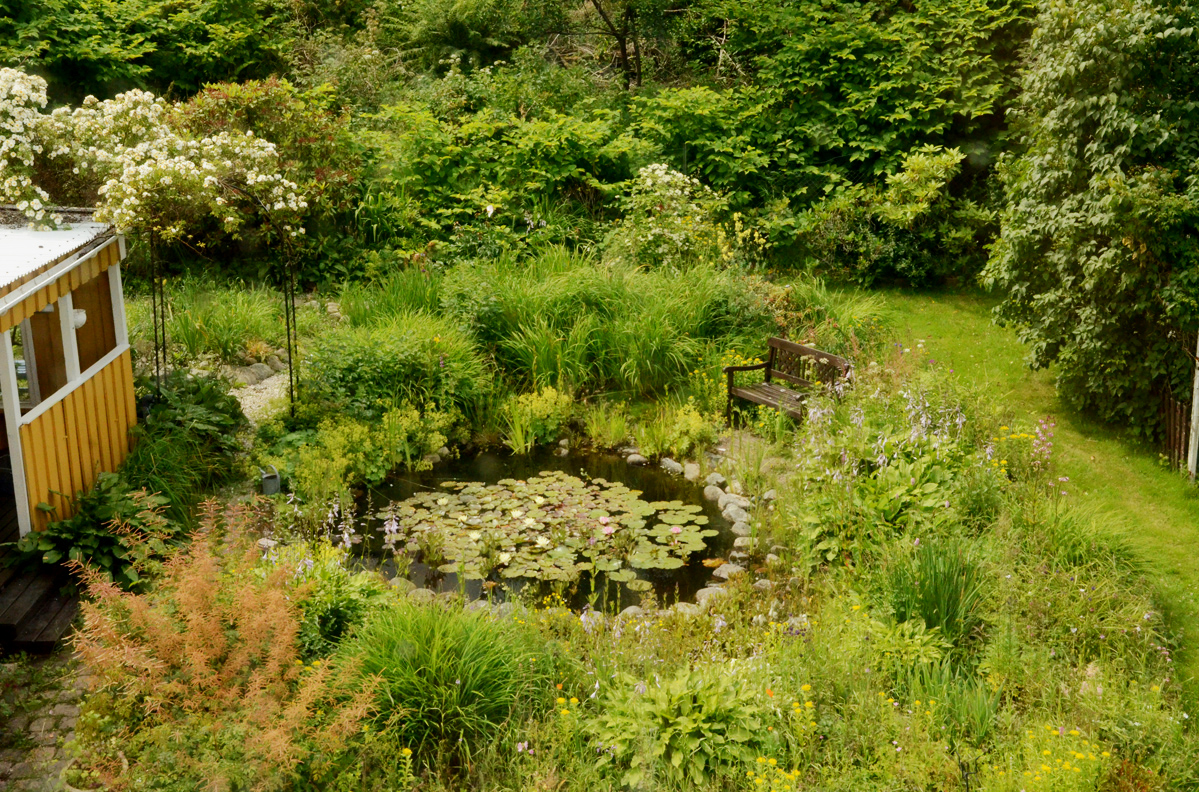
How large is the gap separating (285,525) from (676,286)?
5.01 meters

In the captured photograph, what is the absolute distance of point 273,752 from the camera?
4.09m

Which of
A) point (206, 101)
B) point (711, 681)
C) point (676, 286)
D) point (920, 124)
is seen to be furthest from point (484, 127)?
point (711, 681)

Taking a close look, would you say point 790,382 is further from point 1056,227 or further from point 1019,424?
point 1056,227

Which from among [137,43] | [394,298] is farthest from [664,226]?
[137,43]

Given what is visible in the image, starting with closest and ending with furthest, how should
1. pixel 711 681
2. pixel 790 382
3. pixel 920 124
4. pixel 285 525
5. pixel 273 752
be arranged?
pixel 273 752
pixel 711 681
pixel 285 525
pixel 790 382
pixel 920 124

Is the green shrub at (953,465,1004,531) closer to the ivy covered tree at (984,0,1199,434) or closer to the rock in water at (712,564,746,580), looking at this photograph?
the rock in water at (712,564,746,580)

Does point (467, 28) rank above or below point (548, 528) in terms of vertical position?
above

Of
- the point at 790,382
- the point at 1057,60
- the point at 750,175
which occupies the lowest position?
the point at 790,382

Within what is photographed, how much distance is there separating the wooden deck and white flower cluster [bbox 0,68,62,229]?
92.5 inches

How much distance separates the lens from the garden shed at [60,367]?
6160 millimetres

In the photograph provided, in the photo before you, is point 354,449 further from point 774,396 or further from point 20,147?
point 774,396

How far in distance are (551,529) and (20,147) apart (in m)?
4.94

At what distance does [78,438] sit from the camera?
693cm

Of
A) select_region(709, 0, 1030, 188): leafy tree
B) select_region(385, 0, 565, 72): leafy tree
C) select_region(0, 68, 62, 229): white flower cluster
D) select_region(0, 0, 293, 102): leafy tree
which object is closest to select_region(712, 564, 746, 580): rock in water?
Result: select_region(0, 68, 62, 229): white flower cluster
